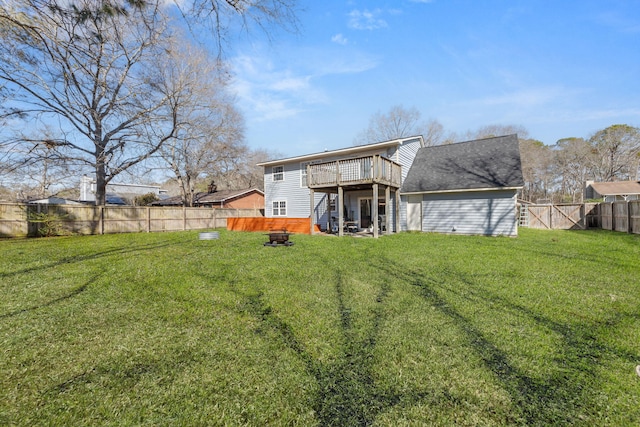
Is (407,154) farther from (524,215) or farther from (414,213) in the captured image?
(524,215)

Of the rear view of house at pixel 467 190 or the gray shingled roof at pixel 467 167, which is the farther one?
the gray shingled roof at pixel 467 167

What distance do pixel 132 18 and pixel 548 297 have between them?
7602 millimetres

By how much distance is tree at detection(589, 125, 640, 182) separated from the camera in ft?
106

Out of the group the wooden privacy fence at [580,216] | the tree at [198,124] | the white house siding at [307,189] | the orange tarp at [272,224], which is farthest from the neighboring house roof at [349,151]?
the wooden privacy fence at [580,216]

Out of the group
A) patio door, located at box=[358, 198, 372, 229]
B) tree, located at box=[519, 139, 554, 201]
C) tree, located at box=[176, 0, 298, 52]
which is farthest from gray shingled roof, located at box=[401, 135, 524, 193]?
tree, located at box=[519, 139, 554, 201]

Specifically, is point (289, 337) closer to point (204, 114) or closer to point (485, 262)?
point (485, 262)

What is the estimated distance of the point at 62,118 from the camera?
541 inches

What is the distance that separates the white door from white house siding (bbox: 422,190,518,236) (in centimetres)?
21

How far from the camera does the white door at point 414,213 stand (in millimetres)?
14297

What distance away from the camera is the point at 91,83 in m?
10.3

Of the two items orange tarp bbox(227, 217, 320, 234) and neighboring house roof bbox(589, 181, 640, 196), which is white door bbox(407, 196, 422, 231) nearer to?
orange tarp bbox(227, 217, 320, 234)

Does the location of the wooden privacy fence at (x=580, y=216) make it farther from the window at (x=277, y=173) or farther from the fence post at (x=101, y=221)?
the fence post at (x=101, y=221)

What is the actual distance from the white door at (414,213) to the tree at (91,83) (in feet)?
39.9

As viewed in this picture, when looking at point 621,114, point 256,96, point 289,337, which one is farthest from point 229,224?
point 621,114
